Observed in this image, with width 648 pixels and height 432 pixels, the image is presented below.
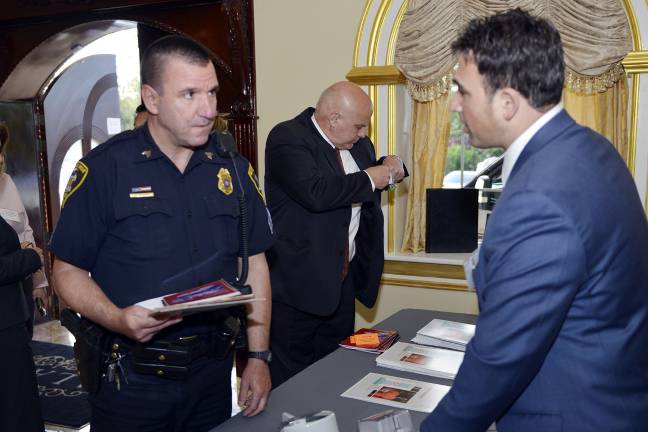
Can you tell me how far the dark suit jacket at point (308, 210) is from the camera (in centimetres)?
265

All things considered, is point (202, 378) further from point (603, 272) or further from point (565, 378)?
point (603, 272)

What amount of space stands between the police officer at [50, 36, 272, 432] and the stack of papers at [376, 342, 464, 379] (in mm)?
431

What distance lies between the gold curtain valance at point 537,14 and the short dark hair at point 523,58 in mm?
1855

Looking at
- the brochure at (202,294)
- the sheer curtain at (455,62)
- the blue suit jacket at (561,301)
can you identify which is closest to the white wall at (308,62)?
the sheer curtain at (455,62)

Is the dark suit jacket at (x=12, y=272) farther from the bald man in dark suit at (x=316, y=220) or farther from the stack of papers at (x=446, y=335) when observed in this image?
the stack of papers at (x=446, y=335)

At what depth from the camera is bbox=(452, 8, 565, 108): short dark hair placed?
3.83 feet

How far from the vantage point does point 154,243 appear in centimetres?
179

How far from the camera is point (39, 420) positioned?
282 centimetres

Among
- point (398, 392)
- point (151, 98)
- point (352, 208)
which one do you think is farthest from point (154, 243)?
point (352, 208)

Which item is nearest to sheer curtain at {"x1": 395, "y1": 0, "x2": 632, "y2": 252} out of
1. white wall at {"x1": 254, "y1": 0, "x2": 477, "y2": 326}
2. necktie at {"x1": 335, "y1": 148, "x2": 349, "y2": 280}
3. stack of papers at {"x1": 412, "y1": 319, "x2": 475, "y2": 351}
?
white wall at {"x1": 254, "y1": 0, "x2": 477, "y2": 326}

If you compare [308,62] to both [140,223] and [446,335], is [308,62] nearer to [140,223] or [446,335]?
[446,335]

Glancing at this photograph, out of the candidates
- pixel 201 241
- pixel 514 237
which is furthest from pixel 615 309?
pixel 201 241

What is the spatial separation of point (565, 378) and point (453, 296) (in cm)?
256

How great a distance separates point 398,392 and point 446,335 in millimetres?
500
